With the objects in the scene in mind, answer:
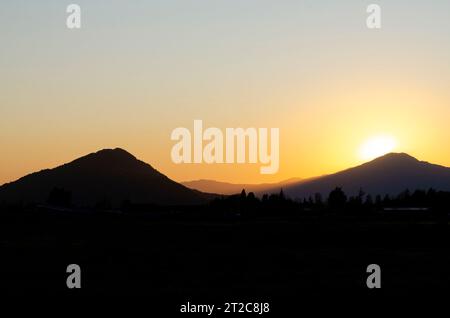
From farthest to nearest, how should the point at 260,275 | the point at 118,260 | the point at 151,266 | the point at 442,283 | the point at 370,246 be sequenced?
the point at 370,246
the point at 118,260
the point at 151,266
the point at 260,275
the point at 442,283

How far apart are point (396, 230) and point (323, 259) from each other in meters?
53.7

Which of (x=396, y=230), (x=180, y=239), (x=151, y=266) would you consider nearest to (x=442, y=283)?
(x=151, y=266)

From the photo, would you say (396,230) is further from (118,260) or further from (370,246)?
(118,260)

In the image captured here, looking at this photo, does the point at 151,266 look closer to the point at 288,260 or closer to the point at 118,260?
the point at 118,260

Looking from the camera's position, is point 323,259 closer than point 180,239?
Yes

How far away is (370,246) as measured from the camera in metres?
109

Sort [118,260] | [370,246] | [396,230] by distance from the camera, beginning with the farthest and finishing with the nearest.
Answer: [396,230] < [370,246] < [118,260]
